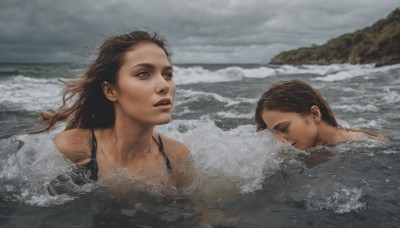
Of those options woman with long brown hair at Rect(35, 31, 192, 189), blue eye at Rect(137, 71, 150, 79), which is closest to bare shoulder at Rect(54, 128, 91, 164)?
woman with long brown hair at Rect(35, 31, 192, 189)

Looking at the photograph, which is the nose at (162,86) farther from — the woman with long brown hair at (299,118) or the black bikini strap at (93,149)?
the woman with long brown hair at (299,118)

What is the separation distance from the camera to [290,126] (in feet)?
16.3

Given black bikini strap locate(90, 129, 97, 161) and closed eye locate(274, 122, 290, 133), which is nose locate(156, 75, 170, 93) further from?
closed eye locate(274, 122, 290, 133)

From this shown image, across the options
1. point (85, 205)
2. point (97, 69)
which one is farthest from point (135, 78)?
point (85, 205)

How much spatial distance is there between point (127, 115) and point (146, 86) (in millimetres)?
445

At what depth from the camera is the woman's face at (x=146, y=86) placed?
10.4 feet

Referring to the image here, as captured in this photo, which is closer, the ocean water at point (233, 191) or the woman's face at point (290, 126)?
the ocean water at point (233, 191)

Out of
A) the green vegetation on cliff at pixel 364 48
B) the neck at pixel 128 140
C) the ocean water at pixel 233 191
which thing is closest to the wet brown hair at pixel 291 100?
the ocean water at pixel 233 191

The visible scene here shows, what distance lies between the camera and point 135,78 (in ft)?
10.7

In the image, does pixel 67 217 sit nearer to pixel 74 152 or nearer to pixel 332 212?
pixel 74 152

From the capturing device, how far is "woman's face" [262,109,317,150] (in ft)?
16.3

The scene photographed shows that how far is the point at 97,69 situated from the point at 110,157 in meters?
0.81

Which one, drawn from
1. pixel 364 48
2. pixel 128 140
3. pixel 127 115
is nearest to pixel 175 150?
pixel 128 140

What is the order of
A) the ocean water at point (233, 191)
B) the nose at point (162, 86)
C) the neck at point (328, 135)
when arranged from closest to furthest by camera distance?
the ocean water at point (233, 191)
the nose at point (162, 86)
the neck at point (328, 135)
